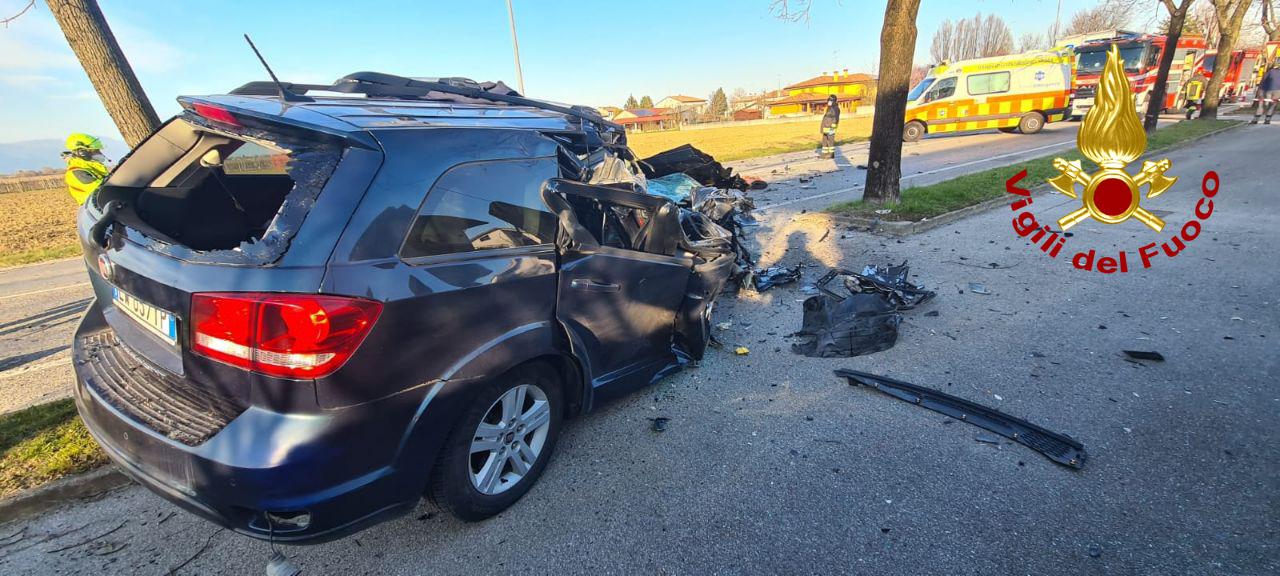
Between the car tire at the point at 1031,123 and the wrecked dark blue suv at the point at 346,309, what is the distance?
2372 cm

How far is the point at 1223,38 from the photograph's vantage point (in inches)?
729

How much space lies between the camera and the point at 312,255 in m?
1.83

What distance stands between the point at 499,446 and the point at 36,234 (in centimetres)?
1737

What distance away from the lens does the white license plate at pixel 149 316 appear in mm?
1987

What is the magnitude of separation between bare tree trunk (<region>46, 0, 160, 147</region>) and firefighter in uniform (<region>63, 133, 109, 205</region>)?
74.6 inches

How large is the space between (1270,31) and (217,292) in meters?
37.7

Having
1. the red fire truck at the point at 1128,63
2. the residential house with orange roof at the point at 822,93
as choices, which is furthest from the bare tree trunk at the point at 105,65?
the residential house with orange roof at the point at 822,93

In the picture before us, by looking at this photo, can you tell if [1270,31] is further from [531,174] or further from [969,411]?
[531,174]

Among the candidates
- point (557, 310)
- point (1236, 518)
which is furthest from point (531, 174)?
point (1236, 518)

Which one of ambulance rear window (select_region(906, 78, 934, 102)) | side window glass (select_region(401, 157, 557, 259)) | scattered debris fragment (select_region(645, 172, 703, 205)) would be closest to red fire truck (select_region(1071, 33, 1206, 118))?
ambulance rear window (select_region(906, 78, 934, 102))

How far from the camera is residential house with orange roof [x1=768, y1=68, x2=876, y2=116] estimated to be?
80625mm

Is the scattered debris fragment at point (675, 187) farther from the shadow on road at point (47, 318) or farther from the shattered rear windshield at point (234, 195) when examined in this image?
the shadow on road at point (47, 318)

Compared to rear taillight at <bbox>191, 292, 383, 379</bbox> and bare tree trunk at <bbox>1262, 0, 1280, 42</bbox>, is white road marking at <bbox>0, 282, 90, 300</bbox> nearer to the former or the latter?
rear taillight at <bbox>191, 292, 383, 379</bbox>

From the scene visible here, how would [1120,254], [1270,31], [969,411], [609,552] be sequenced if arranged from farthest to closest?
[1270,31] → [1120,254] → [969,411] → [609,552]
